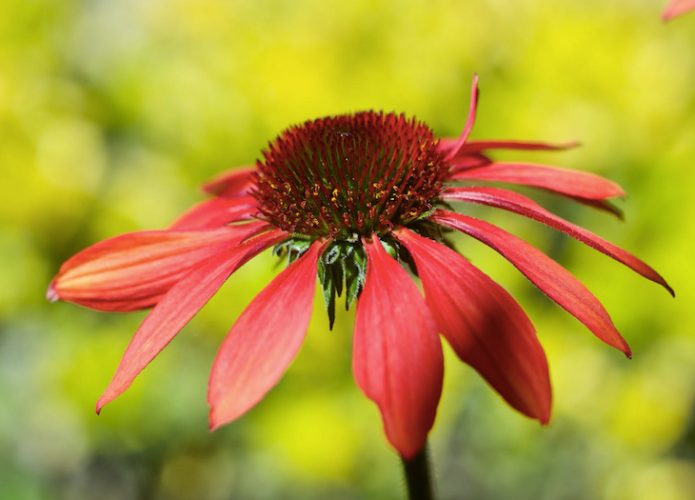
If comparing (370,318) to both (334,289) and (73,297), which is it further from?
(73,297)

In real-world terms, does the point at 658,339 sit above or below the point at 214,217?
below

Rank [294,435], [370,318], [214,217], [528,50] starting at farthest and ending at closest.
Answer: [528,50] < [294,435] < [214,217] < [370,318]

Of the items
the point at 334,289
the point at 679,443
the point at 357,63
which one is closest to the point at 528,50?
the point at 357,63

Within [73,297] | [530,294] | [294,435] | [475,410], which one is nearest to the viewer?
[73,297]

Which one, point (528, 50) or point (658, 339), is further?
point (528, 50)

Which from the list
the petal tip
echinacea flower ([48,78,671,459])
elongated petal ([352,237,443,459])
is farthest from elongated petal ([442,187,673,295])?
the petal tip

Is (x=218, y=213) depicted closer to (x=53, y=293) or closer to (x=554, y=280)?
(x=53, y=293)

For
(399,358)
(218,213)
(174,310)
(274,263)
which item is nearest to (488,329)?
(399,358)

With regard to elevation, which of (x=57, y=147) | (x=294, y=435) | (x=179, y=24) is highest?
(x=179, y=24)
